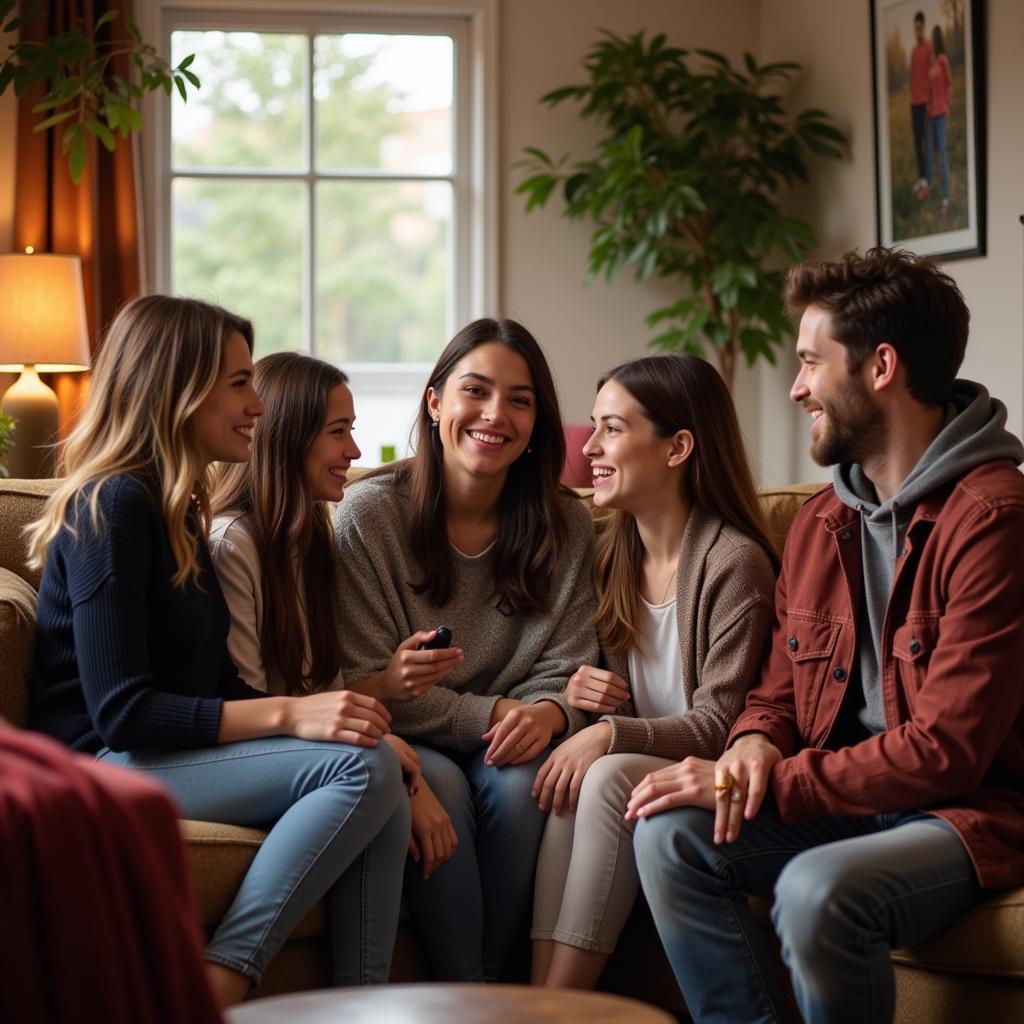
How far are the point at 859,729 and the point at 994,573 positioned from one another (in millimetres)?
332

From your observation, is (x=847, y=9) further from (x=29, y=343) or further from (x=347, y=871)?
(x=347, y=871)

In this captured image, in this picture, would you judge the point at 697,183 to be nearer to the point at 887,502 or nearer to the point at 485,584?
the point at 485,584

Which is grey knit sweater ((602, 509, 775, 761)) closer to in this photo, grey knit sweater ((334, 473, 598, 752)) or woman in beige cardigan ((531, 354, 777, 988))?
woman in beige cardigan ((531, 354, 777, 988))

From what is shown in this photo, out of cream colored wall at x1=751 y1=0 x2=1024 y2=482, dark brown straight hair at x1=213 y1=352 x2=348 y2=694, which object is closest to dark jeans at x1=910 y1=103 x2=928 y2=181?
cream colored wall at x1=751 y1=0 x2=1024 y2=482

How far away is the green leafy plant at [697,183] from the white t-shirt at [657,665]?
232 centimetres

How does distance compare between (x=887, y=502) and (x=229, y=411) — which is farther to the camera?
(x=229, y=411)

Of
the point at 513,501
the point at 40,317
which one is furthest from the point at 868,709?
the point at 40,317

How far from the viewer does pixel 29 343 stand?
13.7ft

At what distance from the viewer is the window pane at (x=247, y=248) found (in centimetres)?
497

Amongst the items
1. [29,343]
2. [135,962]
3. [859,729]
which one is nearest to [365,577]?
[859,729]

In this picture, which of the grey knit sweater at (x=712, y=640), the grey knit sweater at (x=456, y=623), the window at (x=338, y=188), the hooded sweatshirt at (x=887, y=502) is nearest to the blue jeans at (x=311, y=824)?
the grey knit sweater at (x=456, y=623)

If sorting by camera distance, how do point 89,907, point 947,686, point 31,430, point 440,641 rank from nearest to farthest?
1. point 89,907
2. point 947,686
3. point 440,641
4. point 31,430

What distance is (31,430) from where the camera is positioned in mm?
3857

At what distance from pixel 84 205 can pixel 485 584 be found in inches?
116
